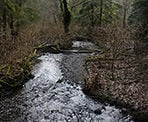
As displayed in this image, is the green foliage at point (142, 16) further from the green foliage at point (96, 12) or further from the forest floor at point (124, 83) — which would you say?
the green foliage at point (96, 12)

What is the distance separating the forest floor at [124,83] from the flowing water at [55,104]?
21.0 inches

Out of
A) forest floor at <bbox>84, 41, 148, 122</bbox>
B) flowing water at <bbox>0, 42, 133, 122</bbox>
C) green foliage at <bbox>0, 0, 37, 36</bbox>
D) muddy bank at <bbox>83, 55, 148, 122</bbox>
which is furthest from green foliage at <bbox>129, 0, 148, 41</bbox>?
green foliage at <bbox>0, 0, 37, 36</bbox>

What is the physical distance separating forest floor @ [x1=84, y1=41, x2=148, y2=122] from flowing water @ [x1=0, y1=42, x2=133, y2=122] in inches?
21.0

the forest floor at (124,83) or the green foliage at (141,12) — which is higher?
the green foliage at (141,12)

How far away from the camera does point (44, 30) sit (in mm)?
29812

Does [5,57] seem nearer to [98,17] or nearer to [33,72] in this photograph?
[33,72]

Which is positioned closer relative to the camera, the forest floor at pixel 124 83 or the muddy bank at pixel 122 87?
the muddy bank at pixel 122 87

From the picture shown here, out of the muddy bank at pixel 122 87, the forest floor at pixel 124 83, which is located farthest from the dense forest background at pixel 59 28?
the muddy bank at pixel 122 87

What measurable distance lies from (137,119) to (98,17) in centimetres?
2721

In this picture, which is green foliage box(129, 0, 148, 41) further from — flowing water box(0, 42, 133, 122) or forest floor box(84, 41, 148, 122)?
flowing water box(0, 42, 133, 122)

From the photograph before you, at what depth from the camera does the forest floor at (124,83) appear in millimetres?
12219

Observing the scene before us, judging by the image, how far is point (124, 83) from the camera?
14648 mm

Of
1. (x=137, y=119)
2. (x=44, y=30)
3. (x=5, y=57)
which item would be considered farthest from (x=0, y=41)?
(x=44, y=30)

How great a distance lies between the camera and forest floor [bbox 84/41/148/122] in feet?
40.1
